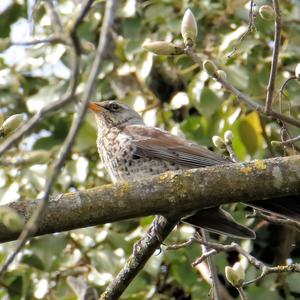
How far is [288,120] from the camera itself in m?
3.39

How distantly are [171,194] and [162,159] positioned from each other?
4.58 ft

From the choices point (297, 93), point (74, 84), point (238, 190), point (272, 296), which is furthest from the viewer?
point (297, 93)

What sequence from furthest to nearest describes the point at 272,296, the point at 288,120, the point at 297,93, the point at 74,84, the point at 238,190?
1. the point at 297,93
2. the point at 272,296
3. the point at 238,190
4. the point at 288,120
5. the point at 74,84

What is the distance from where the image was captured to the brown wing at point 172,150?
4.84 metres

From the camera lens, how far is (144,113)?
6.09 m

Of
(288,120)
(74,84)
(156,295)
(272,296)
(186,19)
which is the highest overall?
(74,84)

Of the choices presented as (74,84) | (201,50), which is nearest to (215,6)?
(201,50)

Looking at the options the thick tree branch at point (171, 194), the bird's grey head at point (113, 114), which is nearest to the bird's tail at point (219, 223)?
the thick tree branch at point (171, 194)

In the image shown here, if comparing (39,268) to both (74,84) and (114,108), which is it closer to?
(114,108)

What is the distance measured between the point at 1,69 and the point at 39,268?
1628 mm

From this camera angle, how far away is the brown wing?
4844mm

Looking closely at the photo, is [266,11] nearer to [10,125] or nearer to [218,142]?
[218,142]

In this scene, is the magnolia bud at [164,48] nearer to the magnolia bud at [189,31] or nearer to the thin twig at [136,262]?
the magnolia bud at [189,31]

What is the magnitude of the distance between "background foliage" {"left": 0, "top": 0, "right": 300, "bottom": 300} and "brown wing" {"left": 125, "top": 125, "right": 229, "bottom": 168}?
0.35m
